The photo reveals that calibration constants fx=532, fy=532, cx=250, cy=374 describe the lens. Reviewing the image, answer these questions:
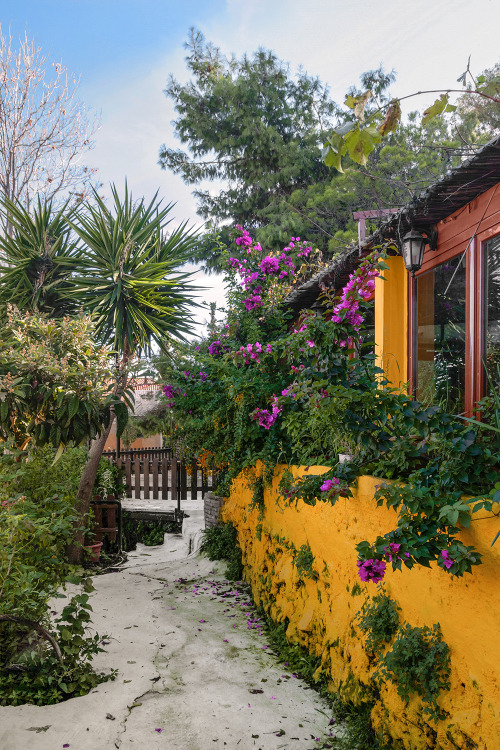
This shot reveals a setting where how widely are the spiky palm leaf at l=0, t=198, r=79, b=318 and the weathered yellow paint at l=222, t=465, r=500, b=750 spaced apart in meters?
4.30

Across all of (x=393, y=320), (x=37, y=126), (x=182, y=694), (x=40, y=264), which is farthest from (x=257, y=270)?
(x=37, y=126)

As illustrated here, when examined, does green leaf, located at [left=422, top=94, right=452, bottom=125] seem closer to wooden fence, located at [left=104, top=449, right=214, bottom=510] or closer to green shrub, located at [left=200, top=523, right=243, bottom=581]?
green shrub, located at [left=200, top=523, right=243, bottom=581]

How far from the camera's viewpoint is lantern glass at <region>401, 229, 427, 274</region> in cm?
407

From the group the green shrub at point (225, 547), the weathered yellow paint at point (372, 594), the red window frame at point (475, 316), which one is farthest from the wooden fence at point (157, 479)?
the red window frame at point (475, 316)

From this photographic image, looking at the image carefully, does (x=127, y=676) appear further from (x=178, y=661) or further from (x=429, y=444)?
(x=429, y=444)

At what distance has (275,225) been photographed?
502 inches

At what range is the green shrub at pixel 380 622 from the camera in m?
2.78

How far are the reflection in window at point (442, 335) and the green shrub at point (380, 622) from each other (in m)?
1.33

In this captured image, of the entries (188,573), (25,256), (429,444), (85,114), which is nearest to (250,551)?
(188,573)

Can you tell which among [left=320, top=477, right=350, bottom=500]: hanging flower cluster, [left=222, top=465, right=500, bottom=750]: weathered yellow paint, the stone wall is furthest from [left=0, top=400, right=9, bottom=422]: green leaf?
the stone wall

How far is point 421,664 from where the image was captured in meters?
2.38

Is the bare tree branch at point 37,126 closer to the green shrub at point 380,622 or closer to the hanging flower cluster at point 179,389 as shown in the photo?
the hanging flower cluster at point 179,389

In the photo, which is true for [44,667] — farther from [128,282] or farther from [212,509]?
[128,282]

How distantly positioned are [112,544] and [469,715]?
7.36m
